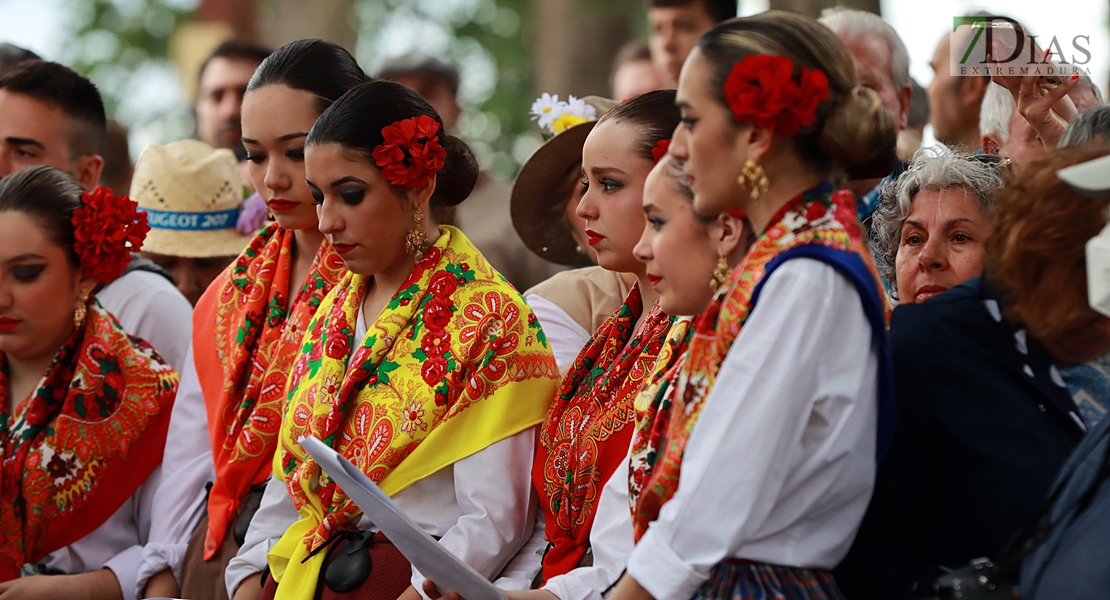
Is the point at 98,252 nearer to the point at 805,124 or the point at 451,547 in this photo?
the point at 451,547

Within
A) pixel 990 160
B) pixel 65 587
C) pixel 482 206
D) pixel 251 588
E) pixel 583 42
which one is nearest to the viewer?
pixel 990 160

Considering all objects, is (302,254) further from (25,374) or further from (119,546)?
(119,546)

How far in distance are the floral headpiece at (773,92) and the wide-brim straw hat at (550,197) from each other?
1.68 metres

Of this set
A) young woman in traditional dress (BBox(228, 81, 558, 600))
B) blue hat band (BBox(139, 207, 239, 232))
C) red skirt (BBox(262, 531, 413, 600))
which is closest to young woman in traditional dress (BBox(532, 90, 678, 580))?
young woman in traditional dress (BBox(228, 81, 558, 600))

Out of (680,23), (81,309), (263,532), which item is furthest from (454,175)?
(680,23)

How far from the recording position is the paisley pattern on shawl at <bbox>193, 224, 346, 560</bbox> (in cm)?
347

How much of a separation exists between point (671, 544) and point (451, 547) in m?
0.99

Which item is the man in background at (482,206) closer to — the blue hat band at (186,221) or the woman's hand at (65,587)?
the blue hat band at (186,221)

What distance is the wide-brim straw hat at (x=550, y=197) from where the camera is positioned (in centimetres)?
381

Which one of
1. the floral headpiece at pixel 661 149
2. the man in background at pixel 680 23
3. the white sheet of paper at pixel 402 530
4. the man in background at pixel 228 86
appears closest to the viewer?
the white sheet of paper at pixel 402 530

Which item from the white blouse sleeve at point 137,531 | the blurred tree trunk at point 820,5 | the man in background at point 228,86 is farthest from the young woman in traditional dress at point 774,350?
the man in background at point 228,86

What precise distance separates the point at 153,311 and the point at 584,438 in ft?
6.78

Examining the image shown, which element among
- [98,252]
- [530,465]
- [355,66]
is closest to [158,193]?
[98,252]

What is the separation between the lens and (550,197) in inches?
156
